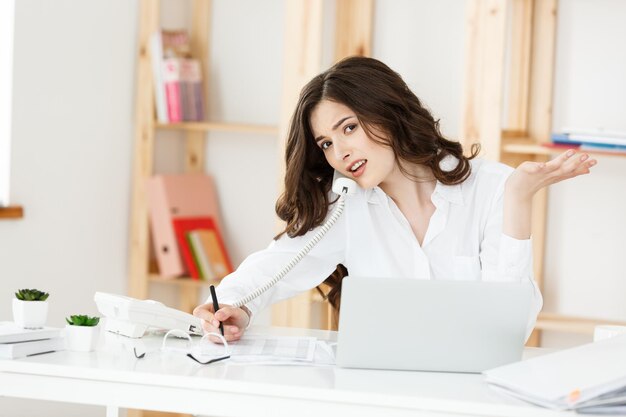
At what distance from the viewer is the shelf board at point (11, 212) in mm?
3125

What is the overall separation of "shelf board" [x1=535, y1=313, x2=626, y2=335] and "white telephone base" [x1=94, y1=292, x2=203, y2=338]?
5.33ft

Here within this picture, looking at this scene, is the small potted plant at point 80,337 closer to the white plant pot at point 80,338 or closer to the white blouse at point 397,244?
the white plant pot at point 80,338

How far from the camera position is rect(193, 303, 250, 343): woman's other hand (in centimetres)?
198

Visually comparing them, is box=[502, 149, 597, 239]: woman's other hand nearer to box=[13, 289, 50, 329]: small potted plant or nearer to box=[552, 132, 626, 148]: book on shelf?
box=[13, 289, 50, 329]: small potted plant

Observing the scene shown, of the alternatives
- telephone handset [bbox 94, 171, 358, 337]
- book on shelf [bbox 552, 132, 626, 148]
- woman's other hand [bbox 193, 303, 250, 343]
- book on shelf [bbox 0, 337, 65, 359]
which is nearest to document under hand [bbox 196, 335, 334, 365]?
woman's other hand [bbox 193, 303, 250, 343]

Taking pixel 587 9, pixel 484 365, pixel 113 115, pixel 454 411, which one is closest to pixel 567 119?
pixel 587 9

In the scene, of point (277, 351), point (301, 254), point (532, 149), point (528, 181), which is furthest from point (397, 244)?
point (532, 149)

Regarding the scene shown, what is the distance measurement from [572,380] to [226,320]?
2.70ft

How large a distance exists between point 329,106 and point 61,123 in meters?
1.51

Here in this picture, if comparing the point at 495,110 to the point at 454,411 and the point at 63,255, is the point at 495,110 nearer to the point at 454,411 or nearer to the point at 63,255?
the point at 63,255

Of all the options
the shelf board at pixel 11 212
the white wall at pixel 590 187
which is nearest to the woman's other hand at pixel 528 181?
the white wall at pixel 590 187

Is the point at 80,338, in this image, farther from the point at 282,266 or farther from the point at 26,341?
the point at 282,266

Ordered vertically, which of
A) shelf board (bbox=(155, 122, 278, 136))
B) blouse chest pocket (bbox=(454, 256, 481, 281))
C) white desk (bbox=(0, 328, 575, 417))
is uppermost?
shelf board (bbox=(155, 122, 278, 136))

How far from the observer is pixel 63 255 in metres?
3.45
